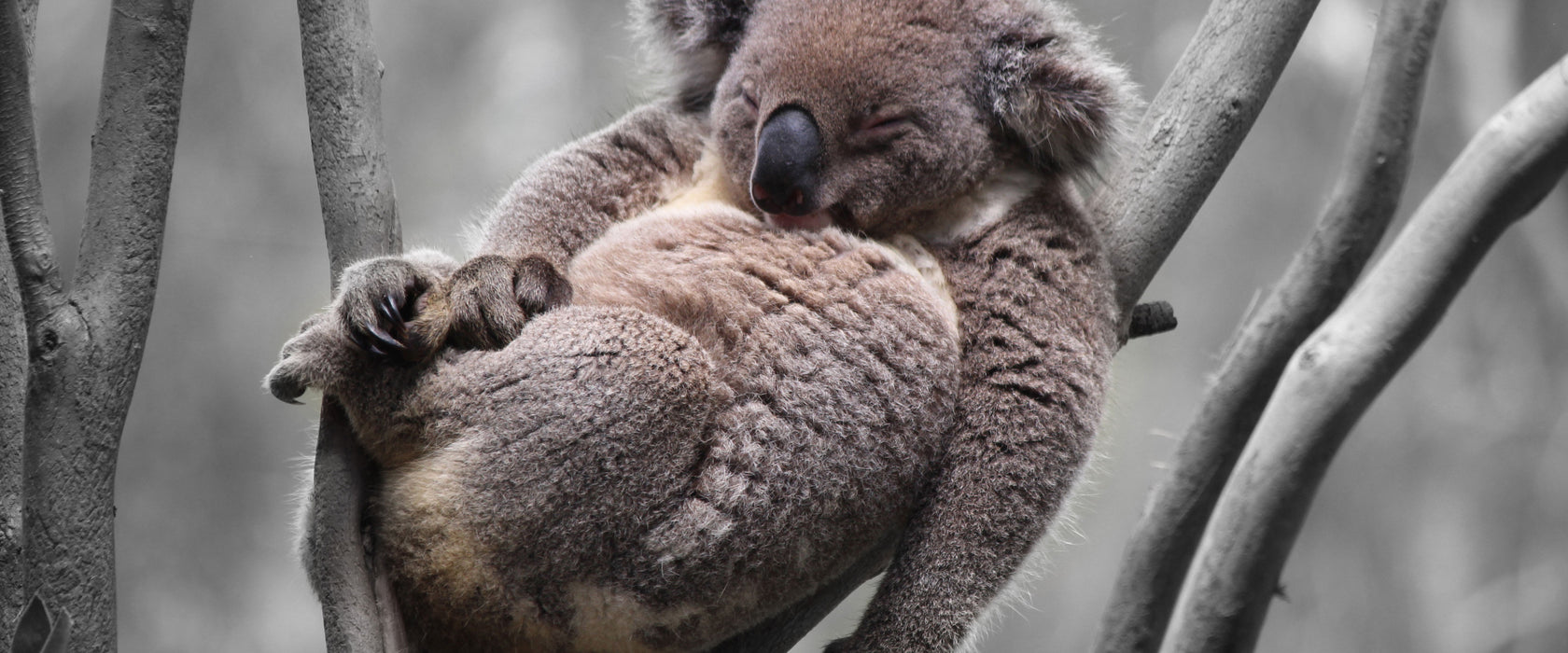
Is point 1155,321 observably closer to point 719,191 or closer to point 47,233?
point 719,191

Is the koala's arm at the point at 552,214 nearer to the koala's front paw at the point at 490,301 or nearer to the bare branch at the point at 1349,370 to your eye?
the koala's front paw at the point at 490,301

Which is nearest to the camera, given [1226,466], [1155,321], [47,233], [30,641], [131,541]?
[1226,466]

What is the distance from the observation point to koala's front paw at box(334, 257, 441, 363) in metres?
1.46

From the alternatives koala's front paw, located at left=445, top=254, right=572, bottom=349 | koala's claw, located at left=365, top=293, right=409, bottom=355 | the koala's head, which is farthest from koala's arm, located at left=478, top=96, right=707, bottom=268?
koala's claw, located at left=365, top=293, right=409, bottom=355

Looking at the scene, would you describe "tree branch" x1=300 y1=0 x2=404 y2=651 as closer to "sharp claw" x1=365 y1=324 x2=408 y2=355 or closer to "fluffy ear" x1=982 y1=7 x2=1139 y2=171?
"sharp claw" x1=365 y1=324 x2=408 y2=355

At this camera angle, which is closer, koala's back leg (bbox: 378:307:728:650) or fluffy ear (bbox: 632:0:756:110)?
koala's back leg (bbox: 378:307:728:650)

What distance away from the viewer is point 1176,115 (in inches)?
78.3

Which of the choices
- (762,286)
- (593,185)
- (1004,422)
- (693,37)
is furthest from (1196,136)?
(593,185)

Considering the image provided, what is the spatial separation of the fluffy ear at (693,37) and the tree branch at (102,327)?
2.91 ft

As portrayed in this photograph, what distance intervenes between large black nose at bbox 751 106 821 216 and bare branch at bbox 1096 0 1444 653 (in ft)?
2.89

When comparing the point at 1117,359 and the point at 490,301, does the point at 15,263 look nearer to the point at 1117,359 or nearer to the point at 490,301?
the point at 490,301

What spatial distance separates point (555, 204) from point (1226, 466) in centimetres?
128

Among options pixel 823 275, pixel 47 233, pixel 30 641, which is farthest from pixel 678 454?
pixel 47 233

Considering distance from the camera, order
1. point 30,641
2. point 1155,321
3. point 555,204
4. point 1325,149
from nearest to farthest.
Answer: point 30,641 → point 555,204 → point 1155,321 → point 1325,149
